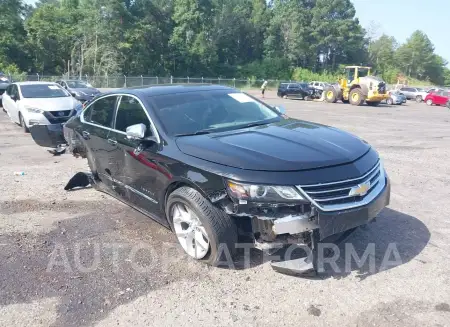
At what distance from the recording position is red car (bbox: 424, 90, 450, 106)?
117 ft

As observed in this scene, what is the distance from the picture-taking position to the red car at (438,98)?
117ft

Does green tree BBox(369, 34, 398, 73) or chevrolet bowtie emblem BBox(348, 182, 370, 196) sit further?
green tree BBox(369, 34, 398, 73)

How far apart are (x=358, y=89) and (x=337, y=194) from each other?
29.7m

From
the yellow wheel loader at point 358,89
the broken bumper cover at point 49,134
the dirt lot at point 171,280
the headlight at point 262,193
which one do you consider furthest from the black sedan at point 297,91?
the headlight at point 262,193

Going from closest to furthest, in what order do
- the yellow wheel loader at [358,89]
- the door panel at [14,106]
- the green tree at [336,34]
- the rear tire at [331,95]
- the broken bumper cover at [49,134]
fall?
the broken bumper cover at [49,134]
the door panel at [14,106]
the yellow wheel loader at [358,89]
the rear tire at [331,95]
the green tree at [336,34]

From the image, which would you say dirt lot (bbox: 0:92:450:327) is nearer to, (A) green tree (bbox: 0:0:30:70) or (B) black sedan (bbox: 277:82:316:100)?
(B) black sedan (bbox: 277:82:316:100)

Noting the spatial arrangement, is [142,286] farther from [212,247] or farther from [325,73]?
[325,73]

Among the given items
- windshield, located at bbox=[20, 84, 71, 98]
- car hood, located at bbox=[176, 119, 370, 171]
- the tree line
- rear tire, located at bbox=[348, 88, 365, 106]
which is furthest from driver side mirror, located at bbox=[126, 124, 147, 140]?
the tree line

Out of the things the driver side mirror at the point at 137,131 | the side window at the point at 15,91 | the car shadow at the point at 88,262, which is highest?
the driver side mirror at the point at 137,131

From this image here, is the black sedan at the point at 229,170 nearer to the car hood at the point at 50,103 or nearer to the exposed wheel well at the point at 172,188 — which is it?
the exposed wheel well at the point at 172,188

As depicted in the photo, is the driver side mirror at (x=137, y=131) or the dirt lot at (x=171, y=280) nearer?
the dirt lot at (x=171, y=280)

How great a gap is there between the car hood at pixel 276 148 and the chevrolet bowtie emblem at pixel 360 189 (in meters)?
0.24

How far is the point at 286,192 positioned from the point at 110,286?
171cm

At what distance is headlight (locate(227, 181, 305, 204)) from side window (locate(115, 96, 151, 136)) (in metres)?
1.40
